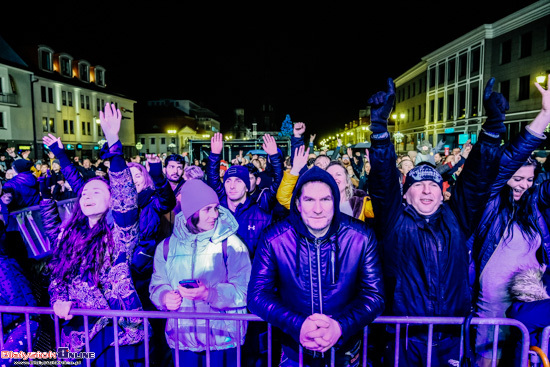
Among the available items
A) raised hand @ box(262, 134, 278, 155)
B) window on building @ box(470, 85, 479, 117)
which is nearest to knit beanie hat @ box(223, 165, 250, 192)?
raised hand @ box(262, 134, 278, 155)

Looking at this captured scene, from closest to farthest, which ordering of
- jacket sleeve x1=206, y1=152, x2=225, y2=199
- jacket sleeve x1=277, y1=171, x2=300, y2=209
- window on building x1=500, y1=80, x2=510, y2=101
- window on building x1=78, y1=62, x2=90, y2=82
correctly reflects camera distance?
jacket sleeve x1=277, y1=171, x2=300, y2=209 → jacket sleeve x1=206, y1=152, x2=225, y2=199 → window on building x1=500, y1=80, x2=510, y2=101 → window on building x1=78, y1=62, x2=90, y2=82

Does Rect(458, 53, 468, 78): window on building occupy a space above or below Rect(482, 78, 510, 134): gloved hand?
above

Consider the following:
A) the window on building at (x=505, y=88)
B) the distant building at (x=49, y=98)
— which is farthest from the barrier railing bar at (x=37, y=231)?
the window on building at (x=505, y=88)

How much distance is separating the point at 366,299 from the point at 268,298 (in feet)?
2.00

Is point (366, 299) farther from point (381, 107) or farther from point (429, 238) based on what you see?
point (381, 107)

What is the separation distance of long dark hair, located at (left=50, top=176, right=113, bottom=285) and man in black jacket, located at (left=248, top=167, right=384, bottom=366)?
3.95 ft

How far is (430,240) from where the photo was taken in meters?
2.55

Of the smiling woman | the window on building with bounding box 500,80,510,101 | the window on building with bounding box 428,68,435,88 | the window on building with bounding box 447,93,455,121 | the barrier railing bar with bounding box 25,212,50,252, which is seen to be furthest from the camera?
the window on building with bounding box 428,68,435,88

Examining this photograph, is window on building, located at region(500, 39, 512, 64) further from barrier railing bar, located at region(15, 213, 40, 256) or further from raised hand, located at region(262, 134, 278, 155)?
barrier railing bar, located at region(15, 213, 40, 256)

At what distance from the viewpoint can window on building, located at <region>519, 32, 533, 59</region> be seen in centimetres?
2626

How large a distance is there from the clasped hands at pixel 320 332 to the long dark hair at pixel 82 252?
5.24 feet

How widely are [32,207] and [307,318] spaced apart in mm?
6421

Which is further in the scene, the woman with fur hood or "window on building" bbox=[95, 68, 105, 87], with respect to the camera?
"window on building" bbox=[95, 68, 105, 87]

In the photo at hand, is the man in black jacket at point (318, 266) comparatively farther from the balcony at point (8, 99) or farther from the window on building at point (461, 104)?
the window on building at point (461, 104)
